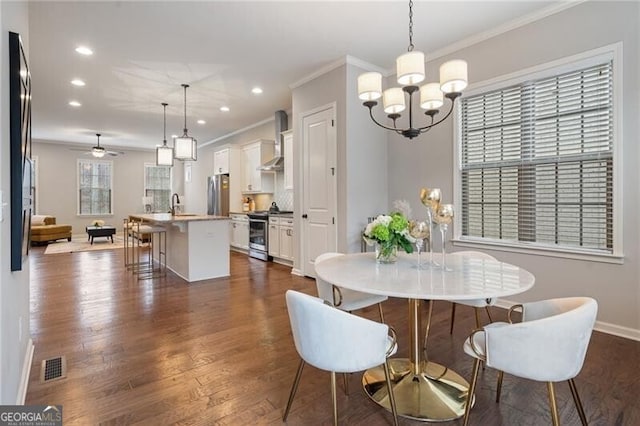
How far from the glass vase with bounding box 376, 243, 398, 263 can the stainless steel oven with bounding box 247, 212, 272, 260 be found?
170 inches

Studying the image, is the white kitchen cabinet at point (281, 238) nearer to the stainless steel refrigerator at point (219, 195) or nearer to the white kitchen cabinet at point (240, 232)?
the white kitchen cabinet at point (240, 232)

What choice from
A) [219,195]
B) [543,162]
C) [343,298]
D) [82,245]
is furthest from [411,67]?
[82,245]

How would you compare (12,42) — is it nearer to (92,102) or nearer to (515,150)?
(515,150)

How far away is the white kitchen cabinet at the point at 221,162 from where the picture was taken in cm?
796

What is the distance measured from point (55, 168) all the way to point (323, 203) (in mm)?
9714

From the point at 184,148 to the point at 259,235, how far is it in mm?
2254

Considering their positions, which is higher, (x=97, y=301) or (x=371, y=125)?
(x=371, y=125)

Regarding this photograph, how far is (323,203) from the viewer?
463 cm

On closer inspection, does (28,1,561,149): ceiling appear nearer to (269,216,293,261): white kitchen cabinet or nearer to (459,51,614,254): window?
(459,51,614,254): window

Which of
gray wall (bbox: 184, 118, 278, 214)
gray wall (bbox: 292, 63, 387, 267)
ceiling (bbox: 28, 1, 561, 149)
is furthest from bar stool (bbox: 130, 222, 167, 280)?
gray wall (bbox: 184, 118, 278, 214)

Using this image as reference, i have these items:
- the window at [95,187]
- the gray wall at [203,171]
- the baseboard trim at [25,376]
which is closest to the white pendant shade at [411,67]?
the baseboard trim at [25,376]

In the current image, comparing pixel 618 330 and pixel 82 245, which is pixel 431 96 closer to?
pixel 618 330

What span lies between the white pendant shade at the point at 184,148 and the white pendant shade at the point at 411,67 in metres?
3.75

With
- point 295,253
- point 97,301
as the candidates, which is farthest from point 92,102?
point 295,253
